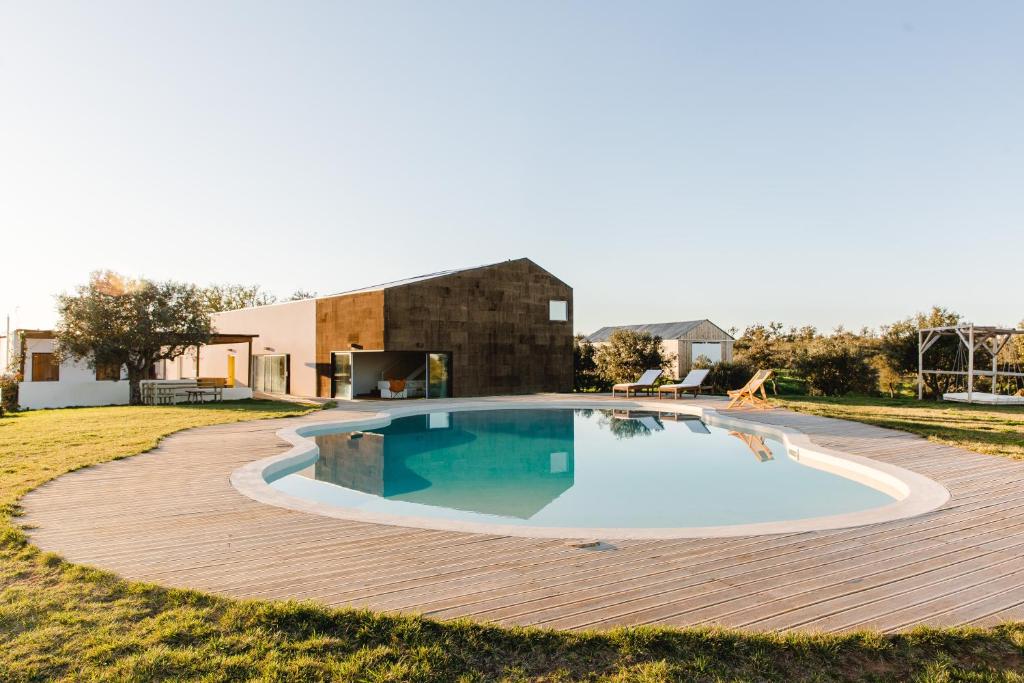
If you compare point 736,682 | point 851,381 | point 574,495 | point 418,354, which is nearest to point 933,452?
Answer: point 574,495

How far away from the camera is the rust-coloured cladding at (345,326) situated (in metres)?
17.9

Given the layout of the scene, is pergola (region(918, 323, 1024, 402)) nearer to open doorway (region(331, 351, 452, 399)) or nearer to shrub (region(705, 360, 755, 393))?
shrub (region(705, 360, 755, 393))

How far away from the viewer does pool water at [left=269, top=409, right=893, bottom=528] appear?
19.6ft

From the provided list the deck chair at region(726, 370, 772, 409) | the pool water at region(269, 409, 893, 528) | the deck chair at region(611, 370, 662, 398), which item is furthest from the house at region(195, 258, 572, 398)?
the deck chair at region(726, 370, 772, 409)

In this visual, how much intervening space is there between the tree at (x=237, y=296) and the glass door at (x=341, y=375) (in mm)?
37474

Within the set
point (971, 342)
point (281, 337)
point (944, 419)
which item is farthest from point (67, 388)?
point (971, 342)

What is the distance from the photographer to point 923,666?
2.43 m

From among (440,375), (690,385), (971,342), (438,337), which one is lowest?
(690,385)

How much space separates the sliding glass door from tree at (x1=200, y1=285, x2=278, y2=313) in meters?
31.3

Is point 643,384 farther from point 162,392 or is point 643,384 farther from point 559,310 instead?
point 162,392

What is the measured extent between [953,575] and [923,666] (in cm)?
128

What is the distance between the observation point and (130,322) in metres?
17.3

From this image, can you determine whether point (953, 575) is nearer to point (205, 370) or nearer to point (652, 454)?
point (652, 454)

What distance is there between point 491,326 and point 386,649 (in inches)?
678
